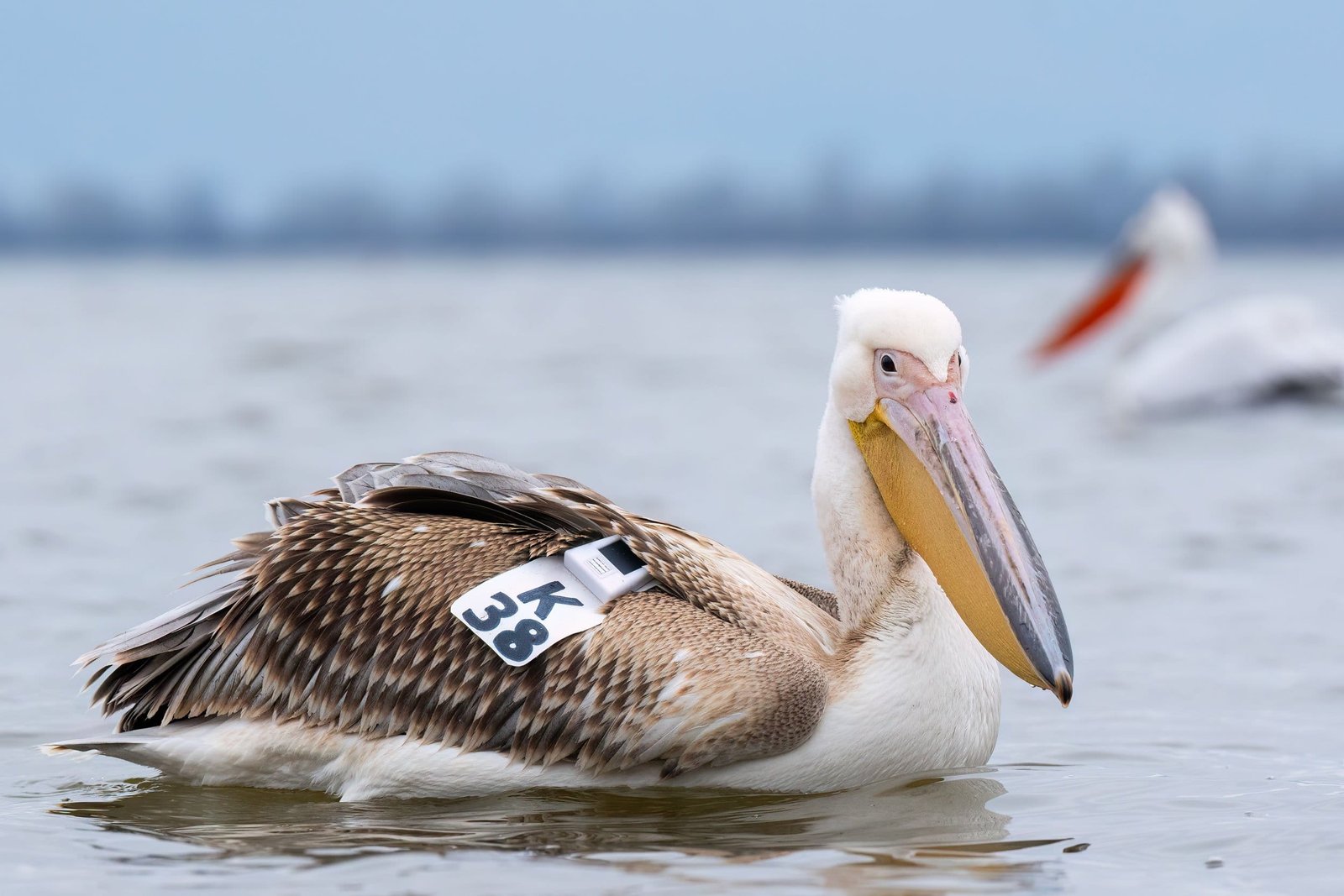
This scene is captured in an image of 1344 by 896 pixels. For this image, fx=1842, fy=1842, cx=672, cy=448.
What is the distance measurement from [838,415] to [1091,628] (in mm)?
2257

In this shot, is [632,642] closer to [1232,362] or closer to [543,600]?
[543,600]

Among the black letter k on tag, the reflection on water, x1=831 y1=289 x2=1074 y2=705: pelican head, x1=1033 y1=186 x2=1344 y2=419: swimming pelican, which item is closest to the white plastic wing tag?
the black letter k on tag

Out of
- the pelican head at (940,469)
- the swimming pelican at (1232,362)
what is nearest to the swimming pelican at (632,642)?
the pelican head at (940,469)

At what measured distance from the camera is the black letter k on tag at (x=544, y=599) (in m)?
4.17

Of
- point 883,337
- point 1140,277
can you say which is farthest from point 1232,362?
point 883,337

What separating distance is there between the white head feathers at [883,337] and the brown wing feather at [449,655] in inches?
20.9

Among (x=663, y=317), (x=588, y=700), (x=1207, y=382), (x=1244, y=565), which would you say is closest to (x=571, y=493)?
(x=588, y=700)

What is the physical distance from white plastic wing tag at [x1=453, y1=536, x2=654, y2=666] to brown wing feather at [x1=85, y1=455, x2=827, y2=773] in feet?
0.14

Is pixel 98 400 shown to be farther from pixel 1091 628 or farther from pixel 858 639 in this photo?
pixel 858 639

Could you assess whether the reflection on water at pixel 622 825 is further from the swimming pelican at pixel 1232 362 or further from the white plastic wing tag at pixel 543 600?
the swimming pelican at pixel 1232 362

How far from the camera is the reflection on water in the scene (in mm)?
3756

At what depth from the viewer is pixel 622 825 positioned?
13.1 feet

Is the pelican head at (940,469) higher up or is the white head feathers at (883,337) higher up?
the white head feathers at (883,337)

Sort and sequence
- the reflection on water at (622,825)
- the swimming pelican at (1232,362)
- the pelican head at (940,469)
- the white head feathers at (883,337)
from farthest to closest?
the swimming pelican at (1232,362)
the white head feathers at (883,337)
the pelican head at (940,469)
the reflection on water at (622,825)
